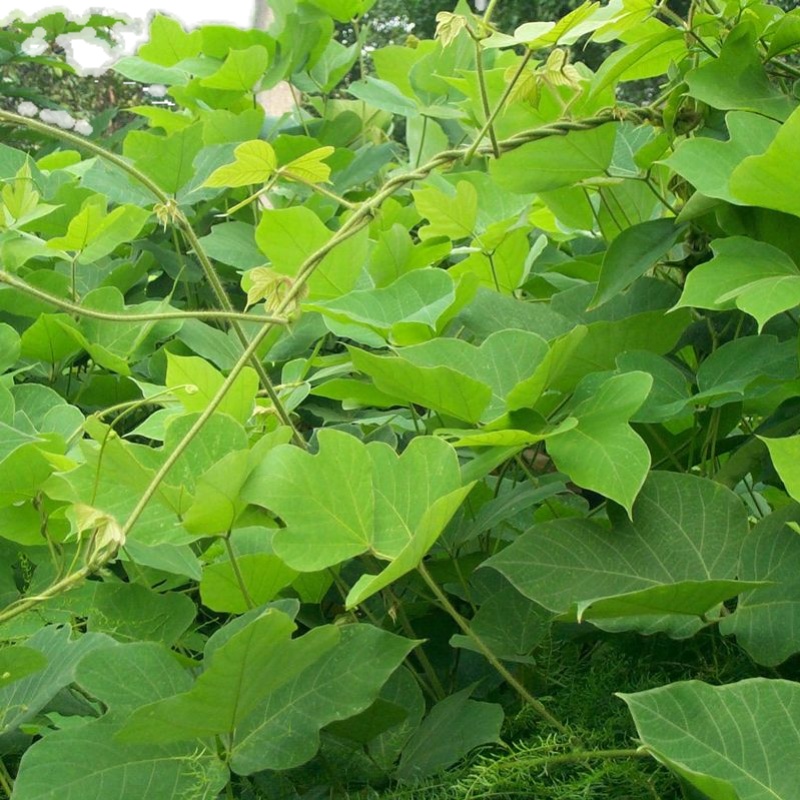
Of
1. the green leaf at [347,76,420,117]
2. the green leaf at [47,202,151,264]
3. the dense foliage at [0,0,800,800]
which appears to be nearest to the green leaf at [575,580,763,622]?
the dense foliage at [0,0,800,800]

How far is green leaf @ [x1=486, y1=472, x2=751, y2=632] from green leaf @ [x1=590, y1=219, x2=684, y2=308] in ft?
0.44

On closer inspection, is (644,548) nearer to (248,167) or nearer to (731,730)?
(731,730)

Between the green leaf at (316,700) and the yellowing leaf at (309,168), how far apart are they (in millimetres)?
293

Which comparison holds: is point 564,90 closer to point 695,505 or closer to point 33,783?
point 695,505

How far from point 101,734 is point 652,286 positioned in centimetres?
44

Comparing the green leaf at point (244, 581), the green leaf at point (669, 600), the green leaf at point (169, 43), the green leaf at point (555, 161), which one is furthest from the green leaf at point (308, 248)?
the green leaf at point (169, 43)

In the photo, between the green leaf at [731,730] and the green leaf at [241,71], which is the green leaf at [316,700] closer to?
the green leaf at [731,730]

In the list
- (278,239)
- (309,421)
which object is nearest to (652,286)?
(278,239)

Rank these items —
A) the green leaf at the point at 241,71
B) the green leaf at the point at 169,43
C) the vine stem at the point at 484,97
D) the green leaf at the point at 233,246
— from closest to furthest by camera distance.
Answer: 1. the vine stem at the point at 484,97
2. the green leaf at the point at 233,246
3. the green leaf at the point at 241,71
4. the green leaf at the point at 169,43

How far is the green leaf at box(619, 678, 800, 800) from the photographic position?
46cm

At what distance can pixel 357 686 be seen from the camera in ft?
1.86

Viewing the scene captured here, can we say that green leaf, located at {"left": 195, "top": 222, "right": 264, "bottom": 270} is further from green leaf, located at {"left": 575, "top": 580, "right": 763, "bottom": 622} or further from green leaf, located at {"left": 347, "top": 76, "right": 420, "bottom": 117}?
green leaf, located at {"left": 575, "top": 580, "right": 763, "bottom": 622}

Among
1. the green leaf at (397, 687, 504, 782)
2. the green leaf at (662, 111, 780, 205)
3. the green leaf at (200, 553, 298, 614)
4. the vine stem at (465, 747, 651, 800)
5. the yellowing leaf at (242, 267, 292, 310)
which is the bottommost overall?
the green leaf at (397, 687, 504, 782)

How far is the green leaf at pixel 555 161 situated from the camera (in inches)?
27.7
